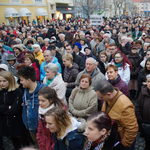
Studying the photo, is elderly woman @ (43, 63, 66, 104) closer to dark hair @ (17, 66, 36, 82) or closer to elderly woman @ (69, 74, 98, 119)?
elderly woman @ (69, 74, 98, 119)

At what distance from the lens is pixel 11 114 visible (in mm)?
3059

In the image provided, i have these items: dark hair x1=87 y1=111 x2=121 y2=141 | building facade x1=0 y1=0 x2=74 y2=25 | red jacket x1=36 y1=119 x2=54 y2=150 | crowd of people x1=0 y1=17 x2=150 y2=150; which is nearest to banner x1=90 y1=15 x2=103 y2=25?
crowd of people x1=0 y1=17 x2=150 y2=150

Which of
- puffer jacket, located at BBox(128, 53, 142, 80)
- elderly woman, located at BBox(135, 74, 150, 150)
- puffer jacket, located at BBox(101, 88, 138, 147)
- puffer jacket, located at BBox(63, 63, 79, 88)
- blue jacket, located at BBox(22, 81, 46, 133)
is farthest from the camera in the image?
puffer jacket, located at BBox(128, 53, 142, 80)

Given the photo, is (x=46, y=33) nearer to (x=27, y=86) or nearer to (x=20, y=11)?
A: (x=27, y=86)

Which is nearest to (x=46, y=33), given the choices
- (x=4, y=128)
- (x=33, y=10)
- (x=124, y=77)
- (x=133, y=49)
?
(x=133, y=49)

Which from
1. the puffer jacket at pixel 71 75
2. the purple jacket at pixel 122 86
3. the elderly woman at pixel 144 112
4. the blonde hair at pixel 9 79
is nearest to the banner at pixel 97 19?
the puffer jacket at pixel 71 75

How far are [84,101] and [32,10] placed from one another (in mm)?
33974

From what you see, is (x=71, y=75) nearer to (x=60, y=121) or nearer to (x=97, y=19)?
(x=60, y=121)

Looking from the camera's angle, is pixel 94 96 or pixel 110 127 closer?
pixel 110 127

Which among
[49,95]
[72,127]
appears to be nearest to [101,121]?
[72,127]

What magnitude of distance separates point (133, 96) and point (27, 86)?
3.91 meters

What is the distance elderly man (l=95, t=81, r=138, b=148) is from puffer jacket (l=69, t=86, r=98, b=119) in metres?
0.58

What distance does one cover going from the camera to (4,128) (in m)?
3.17

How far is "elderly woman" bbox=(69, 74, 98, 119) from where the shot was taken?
120 inches
